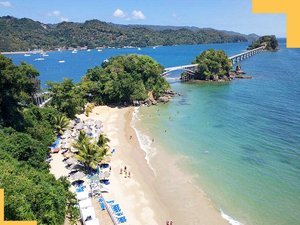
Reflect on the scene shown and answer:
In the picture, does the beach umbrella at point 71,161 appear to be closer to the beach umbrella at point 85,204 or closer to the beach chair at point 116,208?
the beach umbrella at point 85,204

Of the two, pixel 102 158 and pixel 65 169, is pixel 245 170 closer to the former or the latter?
pixel 102 158

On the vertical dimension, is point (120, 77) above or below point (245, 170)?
above

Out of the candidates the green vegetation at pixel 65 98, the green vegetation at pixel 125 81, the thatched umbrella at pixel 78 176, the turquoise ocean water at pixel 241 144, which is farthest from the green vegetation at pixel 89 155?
the green vegetation at pixel 125 81

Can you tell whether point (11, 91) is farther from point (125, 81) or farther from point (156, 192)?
point (125, 81)

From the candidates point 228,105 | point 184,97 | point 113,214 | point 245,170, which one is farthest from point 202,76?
point 113,214

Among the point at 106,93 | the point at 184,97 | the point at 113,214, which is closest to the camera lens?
the point at 113,214

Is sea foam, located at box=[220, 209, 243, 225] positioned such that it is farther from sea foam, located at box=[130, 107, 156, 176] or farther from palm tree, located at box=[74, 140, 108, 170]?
palm tree, located at box=[74, 140, 108, 170]

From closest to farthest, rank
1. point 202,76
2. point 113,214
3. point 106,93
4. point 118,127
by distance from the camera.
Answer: point 113,214, point 118,127, point 106,93, point 202,76

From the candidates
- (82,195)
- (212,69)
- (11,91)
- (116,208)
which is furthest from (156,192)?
(212,69)
